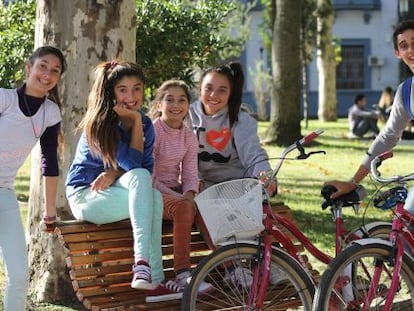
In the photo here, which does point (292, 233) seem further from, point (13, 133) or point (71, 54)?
point (71, 54)

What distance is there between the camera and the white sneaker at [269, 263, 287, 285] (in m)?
4.63

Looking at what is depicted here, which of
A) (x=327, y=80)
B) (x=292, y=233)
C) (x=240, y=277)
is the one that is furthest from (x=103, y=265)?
(x=327, y=80)

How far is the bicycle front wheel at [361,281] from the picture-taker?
4352mm

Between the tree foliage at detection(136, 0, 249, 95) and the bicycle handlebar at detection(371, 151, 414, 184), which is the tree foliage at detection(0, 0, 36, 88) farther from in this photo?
the bicycle handlebar at detection(371, 151, 414, 184)

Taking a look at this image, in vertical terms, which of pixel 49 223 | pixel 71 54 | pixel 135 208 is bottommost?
pixel 49 223

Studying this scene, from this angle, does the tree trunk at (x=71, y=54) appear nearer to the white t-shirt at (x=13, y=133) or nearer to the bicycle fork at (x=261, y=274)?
the white t-shirt at (x=13, y=133)

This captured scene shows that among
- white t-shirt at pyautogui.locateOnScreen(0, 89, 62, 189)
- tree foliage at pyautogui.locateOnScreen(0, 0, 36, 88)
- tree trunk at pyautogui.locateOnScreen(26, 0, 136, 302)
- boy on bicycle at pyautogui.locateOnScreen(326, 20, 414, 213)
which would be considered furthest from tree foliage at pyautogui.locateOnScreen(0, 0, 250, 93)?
boy on bicycle at pyautogui.locateOnScreen(326, 20, 414, 213)

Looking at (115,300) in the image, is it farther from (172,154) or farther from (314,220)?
(314,220)

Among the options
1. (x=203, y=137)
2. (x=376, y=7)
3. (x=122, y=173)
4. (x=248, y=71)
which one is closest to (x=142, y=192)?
(x=122, y=173)

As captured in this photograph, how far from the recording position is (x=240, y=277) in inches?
187

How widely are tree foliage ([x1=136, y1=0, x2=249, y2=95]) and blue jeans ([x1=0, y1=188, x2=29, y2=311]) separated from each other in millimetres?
3659

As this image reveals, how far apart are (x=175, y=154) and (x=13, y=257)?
1.25 m

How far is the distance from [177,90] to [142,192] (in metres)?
0.92

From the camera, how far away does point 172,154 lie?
5316mm
